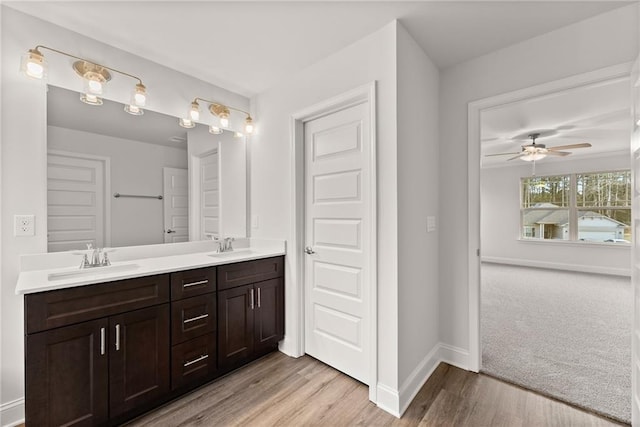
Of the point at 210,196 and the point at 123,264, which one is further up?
the point at 210,196

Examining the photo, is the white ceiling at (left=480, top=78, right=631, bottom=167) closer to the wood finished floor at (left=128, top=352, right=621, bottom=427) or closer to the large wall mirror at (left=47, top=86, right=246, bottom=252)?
the wood finished floor at (left=128, top=352, right=621, bottom=427)

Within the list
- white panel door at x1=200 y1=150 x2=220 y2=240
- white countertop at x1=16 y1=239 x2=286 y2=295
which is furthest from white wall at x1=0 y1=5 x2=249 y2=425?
white panel door at x1=200 y1=150 x2=220 y2=240

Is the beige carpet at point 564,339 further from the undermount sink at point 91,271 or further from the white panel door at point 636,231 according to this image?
the undermount sink at point 91,271

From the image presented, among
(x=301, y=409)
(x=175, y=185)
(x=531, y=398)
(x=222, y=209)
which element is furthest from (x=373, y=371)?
(x=175, y=185)

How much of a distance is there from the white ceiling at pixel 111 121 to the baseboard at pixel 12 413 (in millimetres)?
1717

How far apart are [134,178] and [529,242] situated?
7556 millimetres

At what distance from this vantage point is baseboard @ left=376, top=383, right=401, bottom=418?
5.87 ft

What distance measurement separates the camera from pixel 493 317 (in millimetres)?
3365

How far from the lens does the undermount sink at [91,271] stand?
1.69 metres

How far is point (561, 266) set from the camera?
19.8ft

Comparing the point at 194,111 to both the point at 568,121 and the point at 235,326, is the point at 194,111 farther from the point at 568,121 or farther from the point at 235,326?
the point at 568,121

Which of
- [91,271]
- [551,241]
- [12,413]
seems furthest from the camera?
[551,241]

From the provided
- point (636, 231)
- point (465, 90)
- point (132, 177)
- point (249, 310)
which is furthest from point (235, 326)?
point (465, 90)

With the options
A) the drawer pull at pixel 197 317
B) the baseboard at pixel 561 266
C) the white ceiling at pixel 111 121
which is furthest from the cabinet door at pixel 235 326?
the baseboard at pixel 561 266
